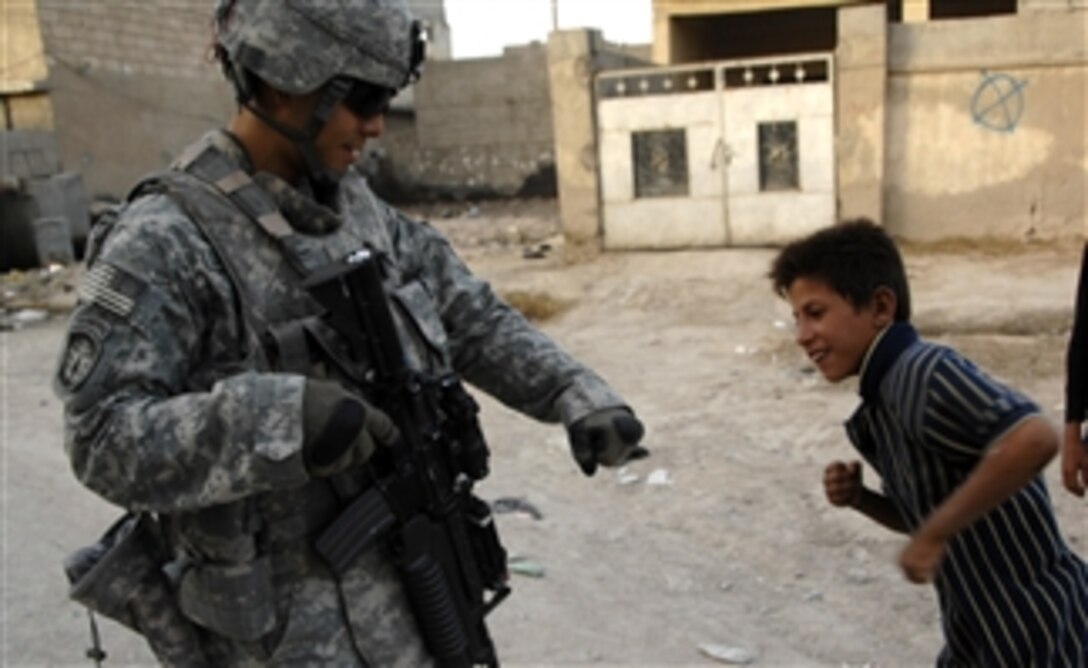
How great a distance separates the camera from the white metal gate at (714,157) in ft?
31.0

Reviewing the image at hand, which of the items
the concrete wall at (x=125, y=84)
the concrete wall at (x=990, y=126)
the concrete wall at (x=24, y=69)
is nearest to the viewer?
the concrete wall at (x=990, y=126)

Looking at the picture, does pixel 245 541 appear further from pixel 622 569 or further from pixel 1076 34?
pixel 1076 34

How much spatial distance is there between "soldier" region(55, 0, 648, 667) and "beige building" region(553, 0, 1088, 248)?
8357mm

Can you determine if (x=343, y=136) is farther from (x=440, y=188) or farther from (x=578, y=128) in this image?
(x=440, y=188)

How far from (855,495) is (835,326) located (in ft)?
1.15

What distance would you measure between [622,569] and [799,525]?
0.76 metres

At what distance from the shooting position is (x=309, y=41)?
146cm

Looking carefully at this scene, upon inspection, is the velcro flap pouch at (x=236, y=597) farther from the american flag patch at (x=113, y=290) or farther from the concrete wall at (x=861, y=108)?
the concrete wall at (x=861, y=108)

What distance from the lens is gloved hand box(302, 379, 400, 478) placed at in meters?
1.27

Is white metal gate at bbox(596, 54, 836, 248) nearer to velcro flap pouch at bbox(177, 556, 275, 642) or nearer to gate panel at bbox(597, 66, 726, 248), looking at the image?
gate panel at bbox(597, 66, 726, 248)

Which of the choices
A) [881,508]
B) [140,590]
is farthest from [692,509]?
[140,590]

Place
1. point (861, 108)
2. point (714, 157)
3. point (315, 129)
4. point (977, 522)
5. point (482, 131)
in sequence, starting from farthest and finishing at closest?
point (482, 131), point (714, 157), point (861, 108), point (977, 522), point (315, 129)

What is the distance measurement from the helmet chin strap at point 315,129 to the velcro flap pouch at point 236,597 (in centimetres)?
58

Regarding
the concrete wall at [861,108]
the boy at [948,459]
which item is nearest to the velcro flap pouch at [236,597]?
the boy at [948,459]
